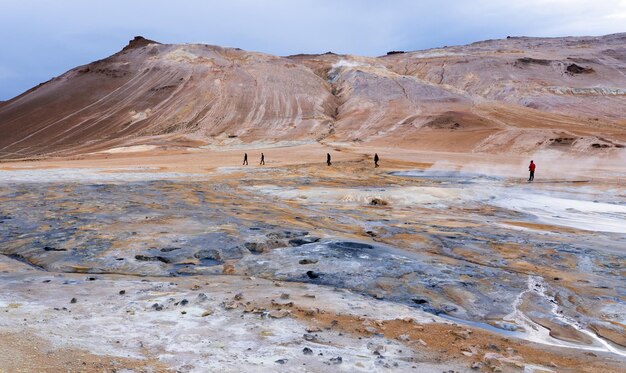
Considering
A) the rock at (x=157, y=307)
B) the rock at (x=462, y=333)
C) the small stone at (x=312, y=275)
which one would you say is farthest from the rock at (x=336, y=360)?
the small stone at (x=312, y=275)

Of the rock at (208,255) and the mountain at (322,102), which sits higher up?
the mountain at (322,102)

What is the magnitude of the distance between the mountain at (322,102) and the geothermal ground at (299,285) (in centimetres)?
4500

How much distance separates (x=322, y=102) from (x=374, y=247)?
235 feet

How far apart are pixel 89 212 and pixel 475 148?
5010 cm

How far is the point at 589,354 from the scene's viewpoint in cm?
712

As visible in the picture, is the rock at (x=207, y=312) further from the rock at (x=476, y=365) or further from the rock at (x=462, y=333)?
the rock at (x=476, y=365)

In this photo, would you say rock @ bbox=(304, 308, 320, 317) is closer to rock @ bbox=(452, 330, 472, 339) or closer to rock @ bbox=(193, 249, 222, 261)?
rock @ bbox=(452, 330, 472, 339)

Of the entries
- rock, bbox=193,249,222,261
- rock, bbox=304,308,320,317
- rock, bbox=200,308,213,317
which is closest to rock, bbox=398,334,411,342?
rock, bbox=304,308,320,317

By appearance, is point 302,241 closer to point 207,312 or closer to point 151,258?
point 151,258

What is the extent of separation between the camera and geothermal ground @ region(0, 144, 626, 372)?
21.2 ft

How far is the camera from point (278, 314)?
7707 millimetres

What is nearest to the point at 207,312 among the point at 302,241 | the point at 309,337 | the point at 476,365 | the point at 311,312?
the point at 311,312

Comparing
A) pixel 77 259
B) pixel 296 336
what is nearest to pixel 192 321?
pixel 296 336

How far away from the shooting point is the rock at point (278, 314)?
7609mm
